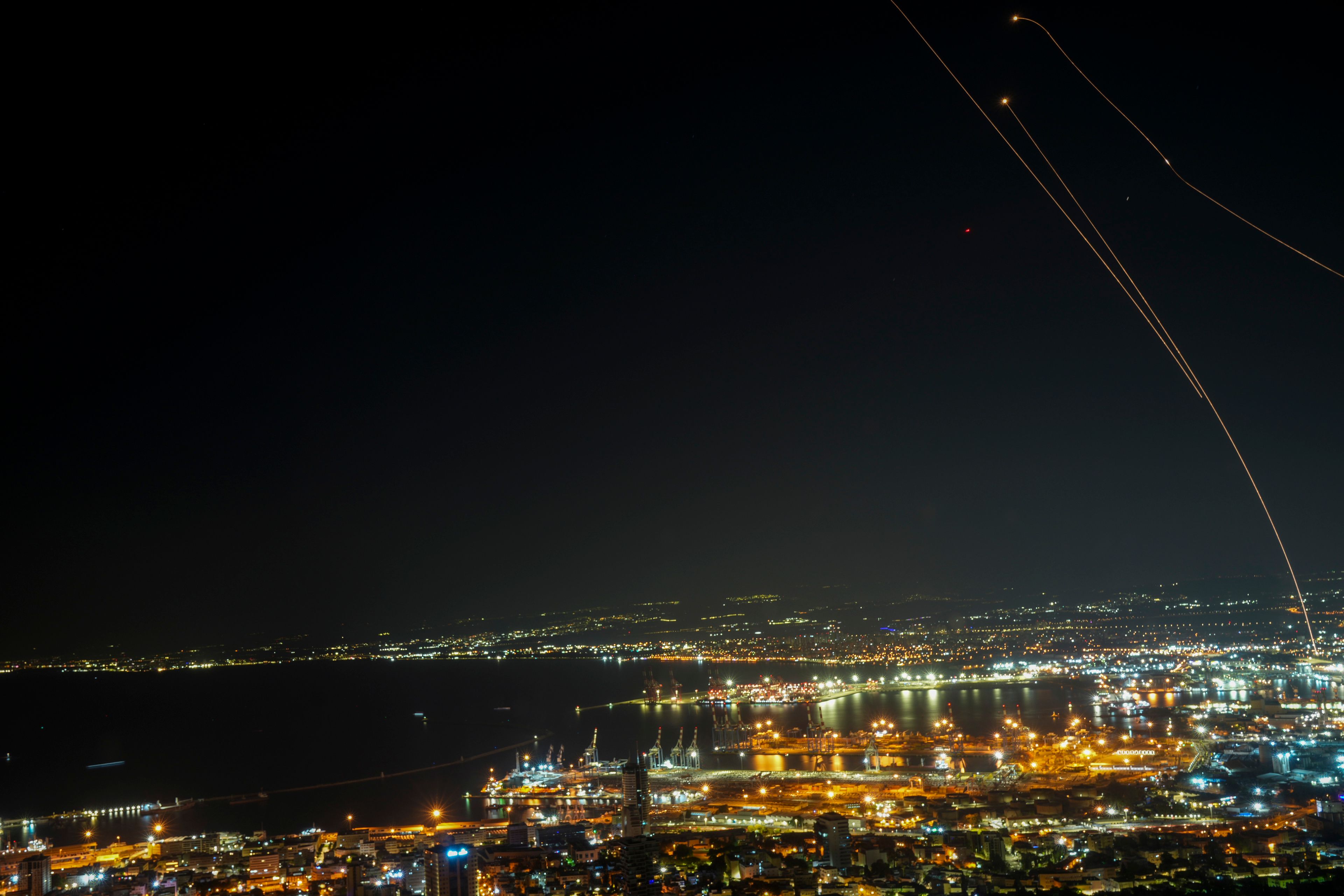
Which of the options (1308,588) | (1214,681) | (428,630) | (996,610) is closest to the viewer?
(1214,681)

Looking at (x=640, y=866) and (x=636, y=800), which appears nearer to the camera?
(x=640, y=866)

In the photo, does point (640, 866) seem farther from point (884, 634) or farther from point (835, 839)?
point (884, 634)

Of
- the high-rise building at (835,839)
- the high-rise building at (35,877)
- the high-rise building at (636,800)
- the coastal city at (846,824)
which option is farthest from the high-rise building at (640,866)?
the high-rise building at (35,877)

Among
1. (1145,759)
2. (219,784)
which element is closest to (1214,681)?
(1145,759)

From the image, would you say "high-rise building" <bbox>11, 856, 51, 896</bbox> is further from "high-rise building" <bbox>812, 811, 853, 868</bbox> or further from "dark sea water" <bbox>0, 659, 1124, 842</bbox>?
"high-rise building" <bbox>812, 811, 853, 868</bbox>

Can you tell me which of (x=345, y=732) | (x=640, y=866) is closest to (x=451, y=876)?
(x=640, y=866)

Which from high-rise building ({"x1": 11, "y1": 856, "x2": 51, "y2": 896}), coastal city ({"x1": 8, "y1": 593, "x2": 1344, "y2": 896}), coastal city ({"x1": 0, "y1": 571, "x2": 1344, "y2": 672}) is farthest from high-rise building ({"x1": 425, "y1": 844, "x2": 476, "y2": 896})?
coastal city ({"x1": 0, "y1": 571, "x2": 1344, "y2": 672})

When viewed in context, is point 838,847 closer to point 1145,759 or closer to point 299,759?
point 1145,759
